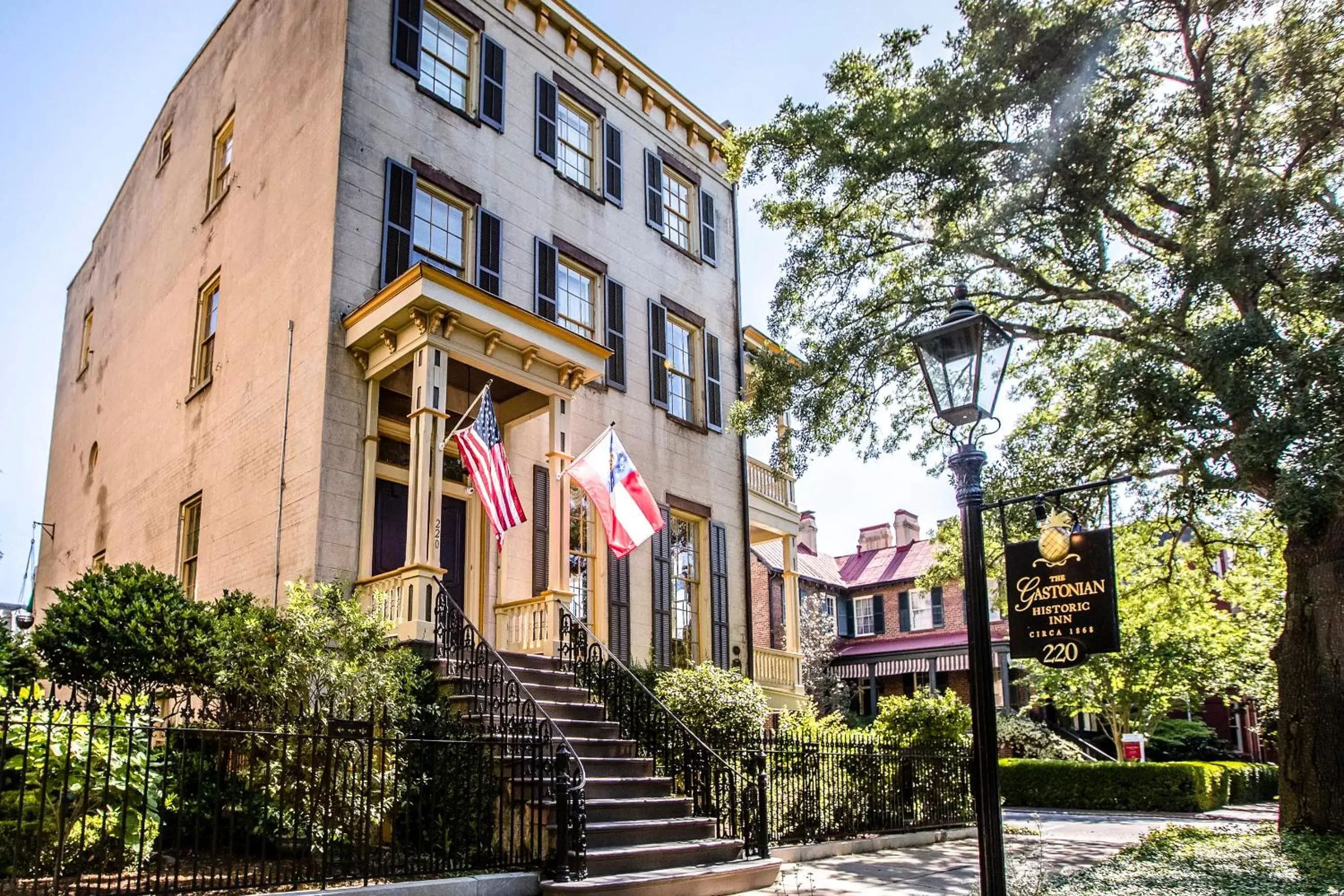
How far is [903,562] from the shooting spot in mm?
38375

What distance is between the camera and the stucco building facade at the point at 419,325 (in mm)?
11641

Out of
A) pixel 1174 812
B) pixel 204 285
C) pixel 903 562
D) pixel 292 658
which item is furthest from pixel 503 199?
pixel 903 562

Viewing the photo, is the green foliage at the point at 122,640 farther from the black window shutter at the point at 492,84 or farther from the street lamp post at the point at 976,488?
the black window shutter at the point at 492,84

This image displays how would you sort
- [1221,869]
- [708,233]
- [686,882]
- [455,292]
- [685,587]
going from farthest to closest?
[708,233]
[685,587]
[455,292]
[1221,869]
[686,882]

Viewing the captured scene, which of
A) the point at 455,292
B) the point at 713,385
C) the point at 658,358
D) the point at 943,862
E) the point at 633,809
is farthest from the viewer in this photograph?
the point at 713,385

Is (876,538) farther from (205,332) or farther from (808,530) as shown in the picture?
(205,332)

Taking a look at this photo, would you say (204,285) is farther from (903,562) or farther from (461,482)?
(903,562)

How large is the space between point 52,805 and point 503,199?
9.61 metres

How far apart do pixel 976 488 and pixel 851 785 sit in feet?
25.0

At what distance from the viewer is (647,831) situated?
889cm

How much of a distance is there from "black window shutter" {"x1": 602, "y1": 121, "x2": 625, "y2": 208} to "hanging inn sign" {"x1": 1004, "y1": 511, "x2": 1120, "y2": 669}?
37.4ft

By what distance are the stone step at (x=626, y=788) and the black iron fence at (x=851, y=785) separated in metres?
0.86

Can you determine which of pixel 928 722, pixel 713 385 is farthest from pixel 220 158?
pixel 928 722

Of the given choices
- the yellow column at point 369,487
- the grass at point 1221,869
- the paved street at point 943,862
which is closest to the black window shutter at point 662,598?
the paved street at point 943,862
